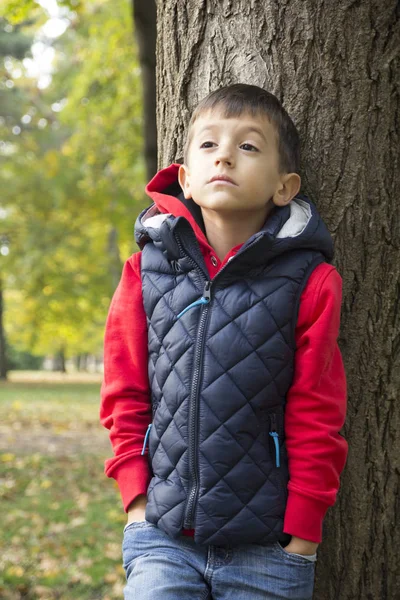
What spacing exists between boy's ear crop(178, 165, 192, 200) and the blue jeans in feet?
3.97

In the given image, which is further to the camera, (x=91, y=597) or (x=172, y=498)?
(x=91, y=597)

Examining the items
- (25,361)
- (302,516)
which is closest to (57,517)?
(302,516)

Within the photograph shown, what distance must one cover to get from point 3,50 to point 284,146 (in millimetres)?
19420

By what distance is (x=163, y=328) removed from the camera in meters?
2.21

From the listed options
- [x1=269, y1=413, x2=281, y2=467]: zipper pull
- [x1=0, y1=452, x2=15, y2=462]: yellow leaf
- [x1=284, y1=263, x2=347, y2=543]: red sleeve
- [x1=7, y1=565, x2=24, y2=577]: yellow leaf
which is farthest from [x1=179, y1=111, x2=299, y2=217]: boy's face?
[x1=0, y1=452, x2=15, y2=462]: yellow leaf

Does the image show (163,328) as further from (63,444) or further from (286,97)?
(63,444)

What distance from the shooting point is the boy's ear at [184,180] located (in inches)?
91.3

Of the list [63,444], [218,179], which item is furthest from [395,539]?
[63,444]

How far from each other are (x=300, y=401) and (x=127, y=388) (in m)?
0.64

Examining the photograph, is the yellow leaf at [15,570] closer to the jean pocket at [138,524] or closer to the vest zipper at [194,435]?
the jean pocket at [138,524]

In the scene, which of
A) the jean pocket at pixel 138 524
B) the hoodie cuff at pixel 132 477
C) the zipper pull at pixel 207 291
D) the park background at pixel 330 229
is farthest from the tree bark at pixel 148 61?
the jean pocket at pixel 138 524

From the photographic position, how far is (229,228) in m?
2.28

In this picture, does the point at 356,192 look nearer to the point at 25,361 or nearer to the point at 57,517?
the point at 57,517

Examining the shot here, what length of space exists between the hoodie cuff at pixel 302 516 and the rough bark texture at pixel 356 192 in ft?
1.66
